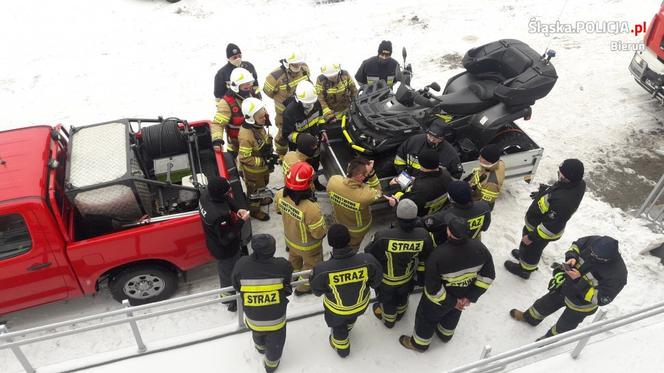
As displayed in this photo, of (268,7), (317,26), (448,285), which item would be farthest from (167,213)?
(268,7)

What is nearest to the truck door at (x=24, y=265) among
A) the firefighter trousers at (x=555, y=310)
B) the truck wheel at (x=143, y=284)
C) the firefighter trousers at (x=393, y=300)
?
the truck wheel at (x=143, y=284)

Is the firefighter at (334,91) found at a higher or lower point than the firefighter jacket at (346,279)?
higher

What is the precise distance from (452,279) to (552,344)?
97cm

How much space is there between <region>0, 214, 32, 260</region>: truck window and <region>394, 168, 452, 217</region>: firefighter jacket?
13.0 ft

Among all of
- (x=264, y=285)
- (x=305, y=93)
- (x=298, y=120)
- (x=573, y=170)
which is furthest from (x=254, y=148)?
(x=573, y=170)

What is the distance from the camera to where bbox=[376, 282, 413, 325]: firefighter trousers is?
4.77 metres

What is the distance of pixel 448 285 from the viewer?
4.37 m

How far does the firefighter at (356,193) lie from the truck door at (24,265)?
9.78ft

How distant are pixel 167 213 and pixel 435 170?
313 cm

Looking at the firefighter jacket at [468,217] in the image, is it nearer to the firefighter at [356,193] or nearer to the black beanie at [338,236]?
the firefighter at [356,193]

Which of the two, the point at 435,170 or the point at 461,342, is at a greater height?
the point at 435,170

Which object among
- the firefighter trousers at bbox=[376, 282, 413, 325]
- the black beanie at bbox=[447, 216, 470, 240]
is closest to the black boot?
the firefighter trousers at bbox=[376, 282, 413, 325]

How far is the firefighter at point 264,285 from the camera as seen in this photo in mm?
4051

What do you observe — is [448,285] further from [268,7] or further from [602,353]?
[268,7]
